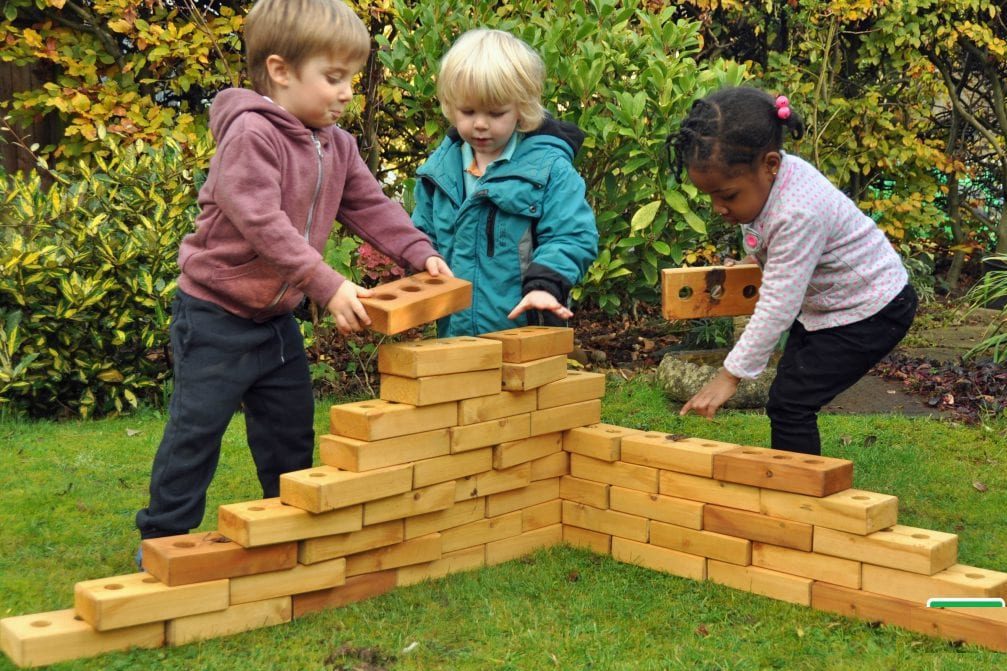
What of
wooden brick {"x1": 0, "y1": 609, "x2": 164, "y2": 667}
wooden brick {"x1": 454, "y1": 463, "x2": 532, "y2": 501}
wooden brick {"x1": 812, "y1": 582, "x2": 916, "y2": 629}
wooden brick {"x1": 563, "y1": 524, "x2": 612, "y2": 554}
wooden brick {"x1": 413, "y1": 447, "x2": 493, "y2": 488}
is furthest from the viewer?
wooden brick {"x1": 563, "y1": 524, "x2": 612, "y2": 554}

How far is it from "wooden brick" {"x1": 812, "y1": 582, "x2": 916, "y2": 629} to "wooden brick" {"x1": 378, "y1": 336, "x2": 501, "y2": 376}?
1.22 m

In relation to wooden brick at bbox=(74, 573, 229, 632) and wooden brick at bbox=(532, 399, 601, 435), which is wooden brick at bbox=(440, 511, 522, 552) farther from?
wooden brick at bbox=(74, 573, 229, 632)

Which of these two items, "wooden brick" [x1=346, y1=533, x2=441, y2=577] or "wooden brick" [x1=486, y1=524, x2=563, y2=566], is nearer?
"wooden brick" [x1=346, y1=533, x2=441, y2=577]

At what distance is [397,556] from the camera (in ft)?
10.9

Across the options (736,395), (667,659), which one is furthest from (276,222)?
(736,395)

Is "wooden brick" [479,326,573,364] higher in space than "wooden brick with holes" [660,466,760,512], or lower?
higher

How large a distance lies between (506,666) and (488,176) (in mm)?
1795

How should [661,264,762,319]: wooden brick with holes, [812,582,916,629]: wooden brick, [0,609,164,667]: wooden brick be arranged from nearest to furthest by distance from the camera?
[0,609,164,667]: wooden brick
[812,582,916,629]: wooden brick
[661,264,762,319]: wooden brick with holes

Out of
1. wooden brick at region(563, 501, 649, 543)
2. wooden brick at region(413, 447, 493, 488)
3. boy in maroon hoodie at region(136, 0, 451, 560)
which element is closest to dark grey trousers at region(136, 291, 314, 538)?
boy in maroon hoodie at region(136, 0, 451, 560)

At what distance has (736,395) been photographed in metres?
6.02

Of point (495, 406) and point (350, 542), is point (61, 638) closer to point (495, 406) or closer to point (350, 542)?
point (350, 542)

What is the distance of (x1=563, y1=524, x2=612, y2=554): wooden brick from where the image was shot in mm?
3748

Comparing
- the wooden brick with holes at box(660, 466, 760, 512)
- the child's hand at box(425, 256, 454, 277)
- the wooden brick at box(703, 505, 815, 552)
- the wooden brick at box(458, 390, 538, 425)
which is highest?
the child's hand at box(425, 256, 454, 277)

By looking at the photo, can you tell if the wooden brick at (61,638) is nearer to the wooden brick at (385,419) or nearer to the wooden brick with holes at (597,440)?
the wooden brick at (385,419)
